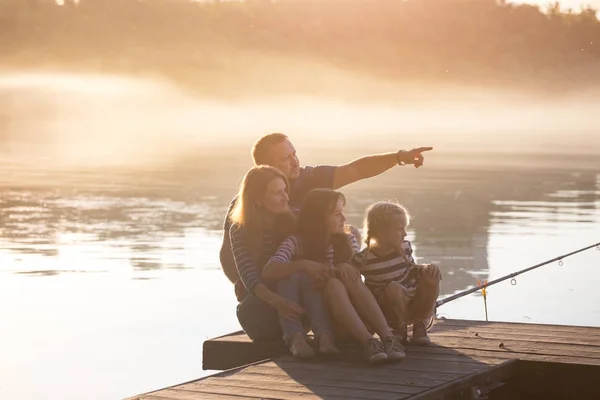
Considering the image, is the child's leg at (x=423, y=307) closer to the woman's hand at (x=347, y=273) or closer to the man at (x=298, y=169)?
the woman's hand at (x=347, y=273)

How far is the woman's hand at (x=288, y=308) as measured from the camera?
643 cm

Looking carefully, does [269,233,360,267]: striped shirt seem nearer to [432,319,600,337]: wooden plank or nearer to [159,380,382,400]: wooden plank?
[159,380,382,400]: wooden plank

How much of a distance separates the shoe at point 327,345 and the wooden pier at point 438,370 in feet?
0.11

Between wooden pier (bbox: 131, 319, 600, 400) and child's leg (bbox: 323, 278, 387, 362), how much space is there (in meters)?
0.09

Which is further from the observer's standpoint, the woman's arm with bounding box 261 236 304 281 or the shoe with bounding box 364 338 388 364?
the woman's arm with bounding box 261 236 304 281

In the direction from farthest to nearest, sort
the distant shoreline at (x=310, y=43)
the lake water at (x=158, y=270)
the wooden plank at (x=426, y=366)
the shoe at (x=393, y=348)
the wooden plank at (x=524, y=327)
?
1. the distant shoreline at (x=310, y=43)
2. the lake water at (x=158, y=270)
3. the wooden plank at (x=524, y=327)
4. the shoe at (x=393, y=348)
5. the wooden plank at (x=426, y=366)

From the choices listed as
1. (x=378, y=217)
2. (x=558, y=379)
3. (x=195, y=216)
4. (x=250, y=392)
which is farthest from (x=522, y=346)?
(x=195, y=216)

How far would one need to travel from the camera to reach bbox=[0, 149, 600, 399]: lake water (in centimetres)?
1091

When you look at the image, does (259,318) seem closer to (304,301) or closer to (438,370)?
(304,301)

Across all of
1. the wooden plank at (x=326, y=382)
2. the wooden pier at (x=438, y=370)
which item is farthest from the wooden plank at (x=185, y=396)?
the wooden plank at (x=326, y=382)

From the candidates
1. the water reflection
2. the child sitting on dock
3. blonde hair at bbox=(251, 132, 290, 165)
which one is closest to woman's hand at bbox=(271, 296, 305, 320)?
the child sitting on dock

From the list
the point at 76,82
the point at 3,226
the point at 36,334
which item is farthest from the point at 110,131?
the point at 36,334

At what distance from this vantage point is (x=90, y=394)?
9.74m

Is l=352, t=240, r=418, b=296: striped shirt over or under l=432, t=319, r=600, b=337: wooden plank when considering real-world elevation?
over
